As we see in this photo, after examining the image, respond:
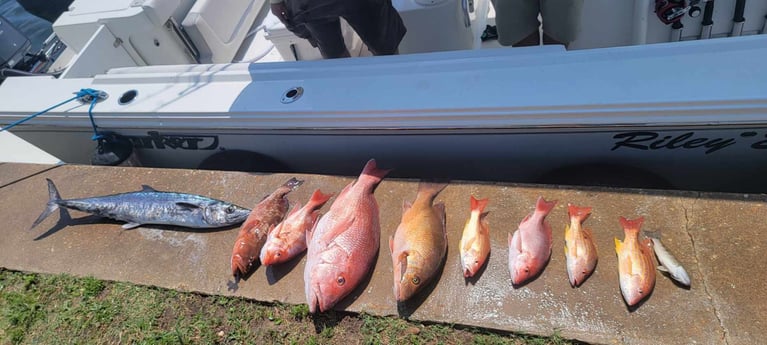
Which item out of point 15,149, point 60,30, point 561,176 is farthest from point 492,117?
point 15,149

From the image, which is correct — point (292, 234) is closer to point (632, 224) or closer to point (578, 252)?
point (578, 252)

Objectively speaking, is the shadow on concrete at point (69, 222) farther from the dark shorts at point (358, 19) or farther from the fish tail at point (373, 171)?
the dark shorts at point (358, 19)

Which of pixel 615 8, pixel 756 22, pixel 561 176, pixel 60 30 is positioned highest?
pixel 60 30

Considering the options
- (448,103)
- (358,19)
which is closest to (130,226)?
(358,19)

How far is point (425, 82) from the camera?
237cm

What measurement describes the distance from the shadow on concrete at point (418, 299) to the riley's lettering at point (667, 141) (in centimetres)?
111

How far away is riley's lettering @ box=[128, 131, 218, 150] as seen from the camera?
9.71 feet

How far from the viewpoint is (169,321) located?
7.42 ft

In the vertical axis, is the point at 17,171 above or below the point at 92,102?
below

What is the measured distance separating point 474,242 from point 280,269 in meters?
1.03

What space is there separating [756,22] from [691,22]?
1.21 ft

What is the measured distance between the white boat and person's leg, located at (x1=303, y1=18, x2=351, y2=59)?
1.42ft

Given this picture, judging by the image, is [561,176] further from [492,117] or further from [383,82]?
[383,82]

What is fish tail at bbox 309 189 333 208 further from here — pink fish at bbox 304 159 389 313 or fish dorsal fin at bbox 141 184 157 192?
fish dorsal fin at bbox 141 184 157 192
